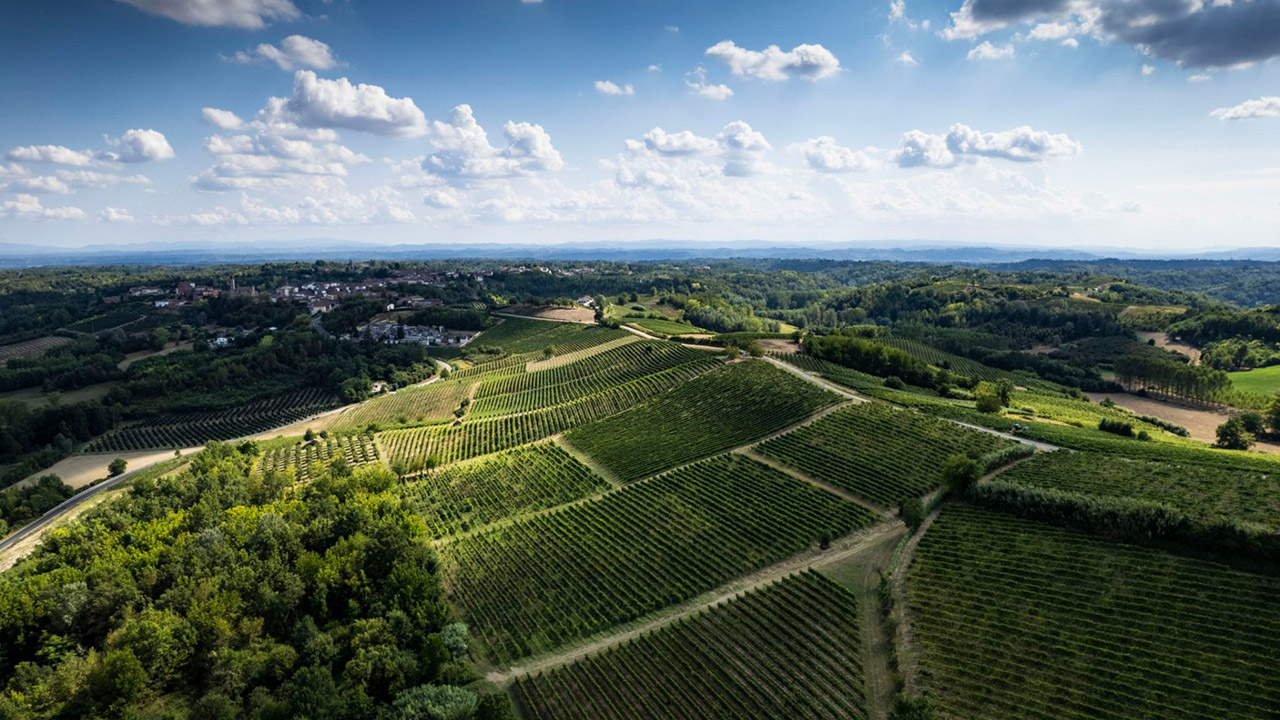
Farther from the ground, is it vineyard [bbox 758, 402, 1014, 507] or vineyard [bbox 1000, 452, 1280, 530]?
vineyard [bbox 1000, 452, 1280, 530]

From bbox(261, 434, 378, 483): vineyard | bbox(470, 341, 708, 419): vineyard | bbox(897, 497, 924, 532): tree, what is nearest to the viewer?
bbox(897, 497, 924, 532): tree

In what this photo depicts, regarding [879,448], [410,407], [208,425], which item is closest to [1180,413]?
[879,448]

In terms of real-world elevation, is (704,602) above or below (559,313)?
below

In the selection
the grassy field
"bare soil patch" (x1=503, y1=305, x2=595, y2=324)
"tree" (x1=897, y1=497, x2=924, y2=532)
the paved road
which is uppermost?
"bare soil patch" (x1=503, y1=305, x2=595, y2=324)

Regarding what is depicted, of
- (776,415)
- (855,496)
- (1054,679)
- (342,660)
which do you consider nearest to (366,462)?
(342,660)

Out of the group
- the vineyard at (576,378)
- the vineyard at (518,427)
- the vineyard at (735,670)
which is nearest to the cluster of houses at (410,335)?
the vineyard at (576,378)

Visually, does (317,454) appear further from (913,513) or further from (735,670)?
(913,513)

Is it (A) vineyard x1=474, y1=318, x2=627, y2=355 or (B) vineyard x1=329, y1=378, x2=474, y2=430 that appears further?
(A) vineyard x1=474, y1=318, x2=627, y2=355

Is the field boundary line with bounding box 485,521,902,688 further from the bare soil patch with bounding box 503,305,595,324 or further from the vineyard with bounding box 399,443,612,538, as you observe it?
the bare soil patch with bounding box 503,305,595,324

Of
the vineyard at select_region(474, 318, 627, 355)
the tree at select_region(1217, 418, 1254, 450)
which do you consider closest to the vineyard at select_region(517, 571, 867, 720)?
the tree at select_region(1217, 418, 1254, 450)
